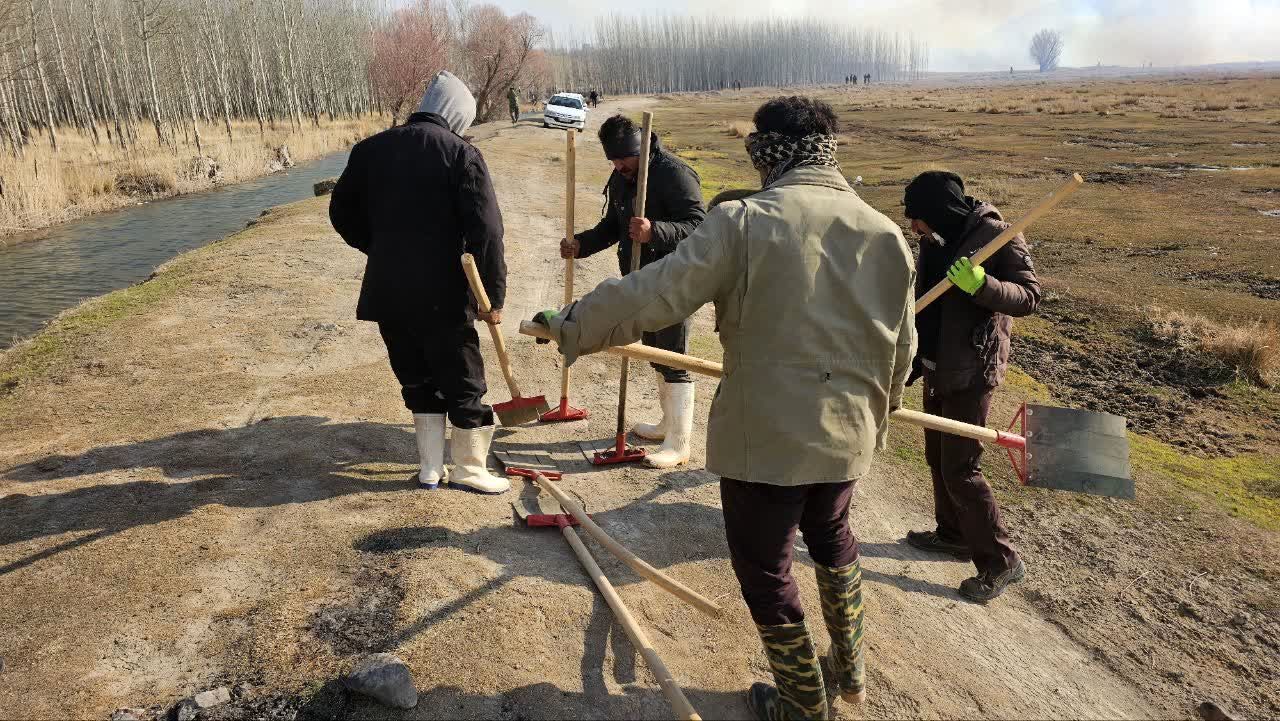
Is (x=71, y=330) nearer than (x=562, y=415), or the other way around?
(x=562, y=415)

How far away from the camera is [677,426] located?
16.5 ft

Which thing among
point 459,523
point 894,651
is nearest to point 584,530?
point 459,523

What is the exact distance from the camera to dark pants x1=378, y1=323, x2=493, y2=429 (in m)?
4.09

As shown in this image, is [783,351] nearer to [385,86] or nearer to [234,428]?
[234,428]

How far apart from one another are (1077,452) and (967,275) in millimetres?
1116

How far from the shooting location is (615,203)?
4.94m

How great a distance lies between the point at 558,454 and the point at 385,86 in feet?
154

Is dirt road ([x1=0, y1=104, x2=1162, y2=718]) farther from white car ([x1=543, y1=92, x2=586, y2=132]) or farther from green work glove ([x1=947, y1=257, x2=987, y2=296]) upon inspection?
white car ([x1=543, y1=92, x2=586, y2=132])

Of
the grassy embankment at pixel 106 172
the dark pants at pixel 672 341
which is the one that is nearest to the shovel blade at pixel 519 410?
the dark pants at pixel 672 341

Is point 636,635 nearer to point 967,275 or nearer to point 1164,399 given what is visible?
point 967,275

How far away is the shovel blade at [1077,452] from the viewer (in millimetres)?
3625

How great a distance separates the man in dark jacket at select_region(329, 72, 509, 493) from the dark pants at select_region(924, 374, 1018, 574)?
229 centimetres

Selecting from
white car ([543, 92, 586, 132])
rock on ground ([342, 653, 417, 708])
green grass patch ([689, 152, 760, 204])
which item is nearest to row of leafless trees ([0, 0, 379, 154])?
white car ([543, 92, 586, 132])

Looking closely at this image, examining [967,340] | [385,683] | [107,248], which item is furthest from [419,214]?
[107,248]
